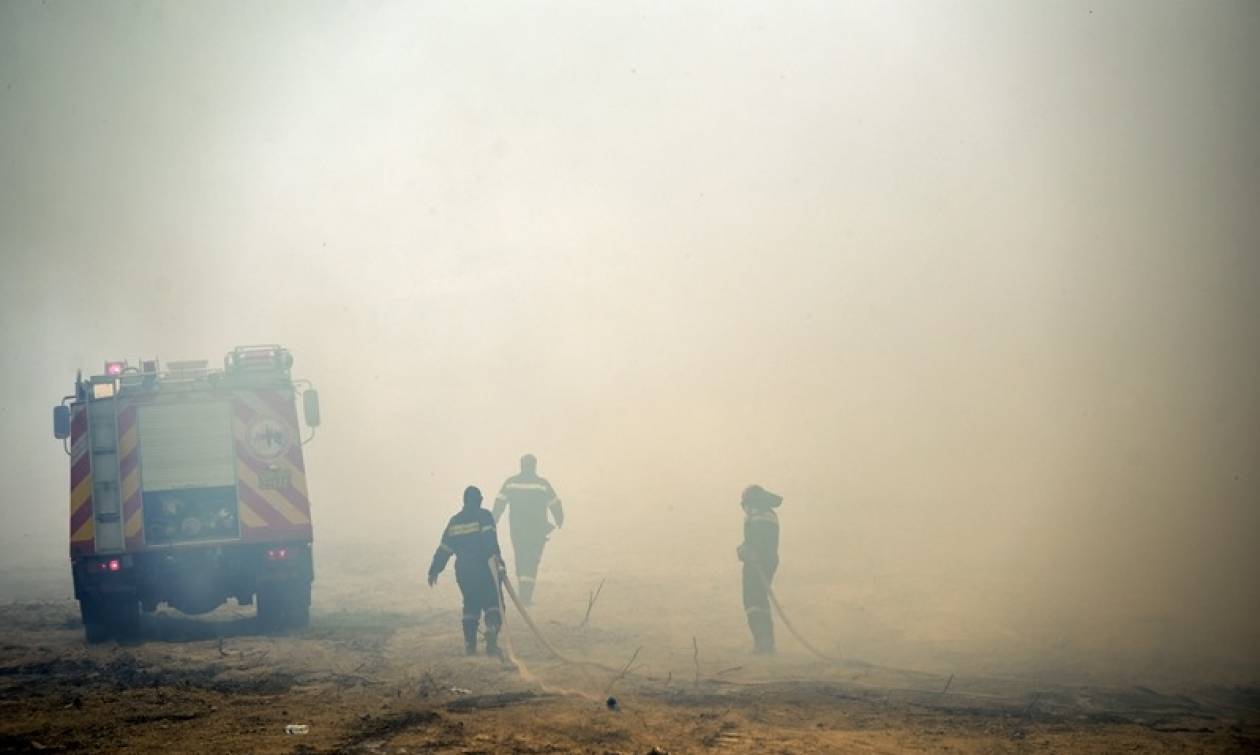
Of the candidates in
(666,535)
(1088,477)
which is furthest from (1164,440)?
(666,535)

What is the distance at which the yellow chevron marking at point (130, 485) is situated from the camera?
10.7 m

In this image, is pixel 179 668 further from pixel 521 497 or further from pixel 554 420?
pixel 554 420

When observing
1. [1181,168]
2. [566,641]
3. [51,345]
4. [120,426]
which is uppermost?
[1181,168]

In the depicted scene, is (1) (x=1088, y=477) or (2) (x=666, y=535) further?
(1) (x=1088, y=477)

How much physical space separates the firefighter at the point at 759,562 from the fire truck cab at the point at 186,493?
4.65m

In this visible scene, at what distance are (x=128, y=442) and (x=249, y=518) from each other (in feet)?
4.68

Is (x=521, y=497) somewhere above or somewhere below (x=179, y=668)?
above

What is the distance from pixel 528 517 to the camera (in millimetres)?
14047

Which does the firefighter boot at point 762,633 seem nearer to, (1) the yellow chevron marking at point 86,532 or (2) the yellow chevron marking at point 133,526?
(2) the yellow chevron marking at point 133,526

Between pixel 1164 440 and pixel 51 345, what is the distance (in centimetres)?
4031

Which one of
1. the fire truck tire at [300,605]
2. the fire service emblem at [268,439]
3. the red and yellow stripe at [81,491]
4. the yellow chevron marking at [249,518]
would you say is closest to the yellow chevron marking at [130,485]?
the red and yellow stripe at [81,491]

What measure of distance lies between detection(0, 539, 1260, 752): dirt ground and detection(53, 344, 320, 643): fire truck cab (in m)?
0.50

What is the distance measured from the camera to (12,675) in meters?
8.76

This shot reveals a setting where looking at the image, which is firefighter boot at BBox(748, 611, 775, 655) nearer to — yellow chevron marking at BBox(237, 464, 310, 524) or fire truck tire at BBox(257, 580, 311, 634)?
fire truck tire at BBox(257, 580, 311, 634)
